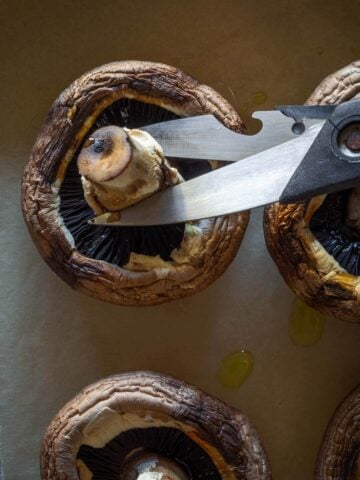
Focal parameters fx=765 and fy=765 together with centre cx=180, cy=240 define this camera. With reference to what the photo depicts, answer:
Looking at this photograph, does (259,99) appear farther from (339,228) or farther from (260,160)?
(260,160)

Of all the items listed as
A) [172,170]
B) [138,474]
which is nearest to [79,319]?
[138,474]

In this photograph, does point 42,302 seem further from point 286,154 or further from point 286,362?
point 286,154

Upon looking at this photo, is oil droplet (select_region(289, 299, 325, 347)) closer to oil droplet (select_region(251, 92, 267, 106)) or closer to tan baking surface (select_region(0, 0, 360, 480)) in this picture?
tan baking surface (select_region(0, 0, 360, 480))

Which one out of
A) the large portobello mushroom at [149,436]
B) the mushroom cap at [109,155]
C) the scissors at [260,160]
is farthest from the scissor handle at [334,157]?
the large portobello mushroom at [149,436]

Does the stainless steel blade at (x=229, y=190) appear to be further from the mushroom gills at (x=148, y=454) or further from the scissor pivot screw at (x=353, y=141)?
the mushroom gills at (x=148, y=454)

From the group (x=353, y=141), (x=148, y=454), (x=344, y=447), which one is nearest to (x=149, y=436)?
(x=148, y=454)

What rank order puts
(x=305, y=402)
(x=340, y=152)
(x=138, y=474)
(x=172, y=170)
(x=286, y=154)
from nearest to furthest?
(x=340, y=152) → (x=286, y=154) → (x=172, y=170) → (x=138, y=474) → (x=305, y=402)
